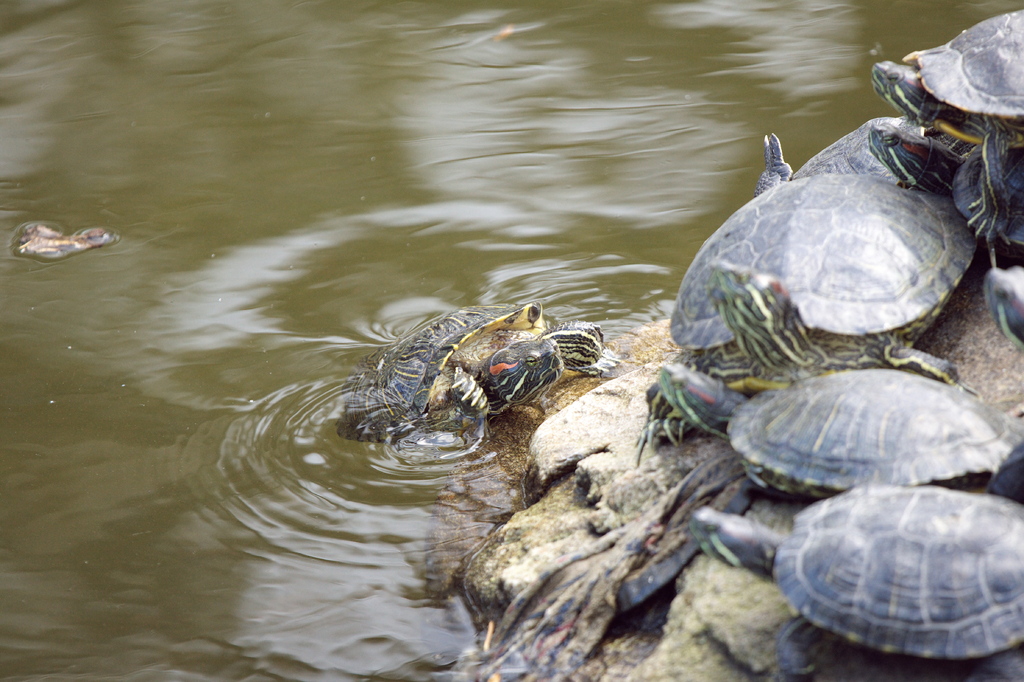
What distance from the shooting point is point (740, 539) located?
84.5 inches

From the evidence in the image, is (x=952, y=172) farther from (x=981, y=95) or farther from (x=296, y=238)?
(x=296, y=238)

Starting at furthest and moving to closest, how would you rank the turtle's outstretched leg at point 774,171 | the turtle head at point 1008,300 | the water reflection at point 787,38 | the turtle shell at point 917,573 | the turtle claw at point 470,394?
the water reflection at point 787,38, the turtle's outstretched leg at point 774,171, the turtle claw at point 470,394, the turtle head at point 1008,300, the turtle shell at point 917,573

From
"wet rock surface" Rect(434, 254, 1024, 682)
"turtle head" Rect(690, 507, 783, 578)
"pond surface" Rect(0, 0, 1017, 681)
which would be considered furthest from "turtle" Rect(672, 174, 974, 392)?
"pond surface" Rect(0, 0, 1017, 681)

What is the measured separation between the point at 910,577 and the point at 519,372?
2469 millimetres

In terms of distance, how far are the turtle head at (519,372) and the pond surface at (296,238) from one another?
22.5 inches

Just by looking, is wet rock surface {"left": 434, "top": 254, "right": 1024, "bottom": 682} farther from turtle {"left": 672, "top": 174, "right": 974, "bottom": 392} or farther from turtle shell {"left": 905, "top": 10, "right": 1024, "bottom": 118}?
turtle shell {"left": 905, "top": 10, "right": 1024, "bottom": 118}

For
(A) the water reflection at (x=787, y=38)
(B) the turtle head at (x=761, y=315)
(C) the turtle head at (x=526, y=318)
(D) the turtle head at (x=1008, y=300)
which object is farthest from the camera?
(A) the water reflection at (x=787, y=38)

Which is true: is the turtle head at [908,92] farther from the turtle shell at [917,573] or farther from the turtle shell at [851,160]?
the turtle shell at [917,573]

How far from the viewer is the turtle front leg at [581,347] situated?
430cm

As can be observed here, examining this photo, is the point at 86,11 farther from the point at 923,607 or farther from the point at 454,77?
the point at 923,607

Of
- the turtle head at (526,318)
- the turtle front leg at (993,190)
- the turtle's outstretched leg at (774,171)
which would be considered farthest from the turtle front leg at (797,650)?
the turtle's outstretched leg at (774,171)

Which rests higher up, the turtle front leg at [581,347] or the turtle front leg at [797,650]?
the turtle front leg at [797,650]

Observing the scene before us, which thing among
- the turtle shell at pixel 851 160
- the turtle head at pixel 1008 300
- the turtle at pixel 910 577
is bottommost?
the turtle at pixel 910 577

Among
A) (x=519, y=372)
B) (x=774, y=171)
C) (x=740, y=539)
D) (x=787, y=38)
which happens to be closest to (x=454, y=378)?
(x=519, y=372)
